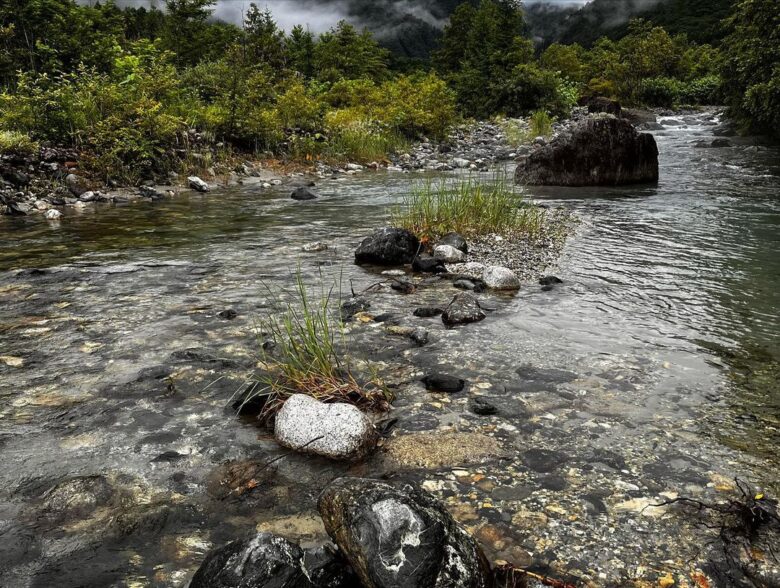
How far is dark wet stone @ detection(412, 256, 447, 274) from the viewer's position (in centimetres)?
628

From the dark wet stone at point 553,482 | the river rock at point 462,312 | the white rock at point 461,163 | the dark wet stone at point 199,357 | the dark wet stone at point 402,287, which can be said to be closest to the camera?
the dark wet stone at point 553,482

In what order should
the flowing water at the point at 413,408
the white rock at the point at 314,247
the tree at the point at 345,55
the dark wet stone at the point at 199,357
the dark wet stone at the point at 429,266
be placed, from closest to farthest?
the flowing water at the point at 413,408
the dark wet stone at the point at 199,357
the dark wet stone at the point at 429,266
the white rock at the point at 314,247
the tree at the point at 345,55

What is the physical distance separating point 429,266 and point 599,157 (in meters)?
8.32

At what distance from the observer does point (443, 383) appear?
3.51m

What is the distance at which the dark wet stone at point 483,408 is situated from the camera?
3221 millimetres

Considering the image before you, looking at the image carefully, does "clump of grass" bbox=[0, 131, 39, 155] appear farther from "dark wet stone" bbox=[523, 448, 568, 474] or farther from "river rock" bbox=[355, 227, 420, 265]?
"dark wet stone" bbox=[523, 448, 568, 474]

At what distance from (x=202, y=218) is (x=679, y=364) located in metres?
8.37

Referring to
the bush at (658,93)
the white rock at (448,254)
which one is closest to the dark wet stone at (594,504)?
the white rock at (448,254)

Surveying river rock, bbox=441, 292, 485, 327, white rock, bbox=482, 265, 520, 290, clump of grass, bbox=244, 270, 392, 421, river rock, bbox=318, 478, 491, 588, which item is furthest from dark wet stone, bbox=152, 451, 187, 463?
white rock, bbox=482, 265, 520, 290

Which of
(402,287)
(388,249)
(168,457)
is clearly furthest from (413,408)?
(388,249)

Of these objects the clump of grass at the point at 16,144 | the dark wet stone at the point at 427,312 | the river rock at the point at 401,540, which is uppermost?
the clump of grass at the point at 16,144

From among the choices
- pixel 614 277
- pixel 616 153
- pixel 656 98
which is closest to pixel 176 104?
pixel 616 153

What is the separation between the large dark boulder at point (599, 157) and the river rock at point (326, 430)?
1140 centimetres

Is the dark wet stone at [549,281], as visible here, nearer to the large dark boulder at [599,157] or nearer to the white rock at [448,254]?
the white rock at [448,254]
